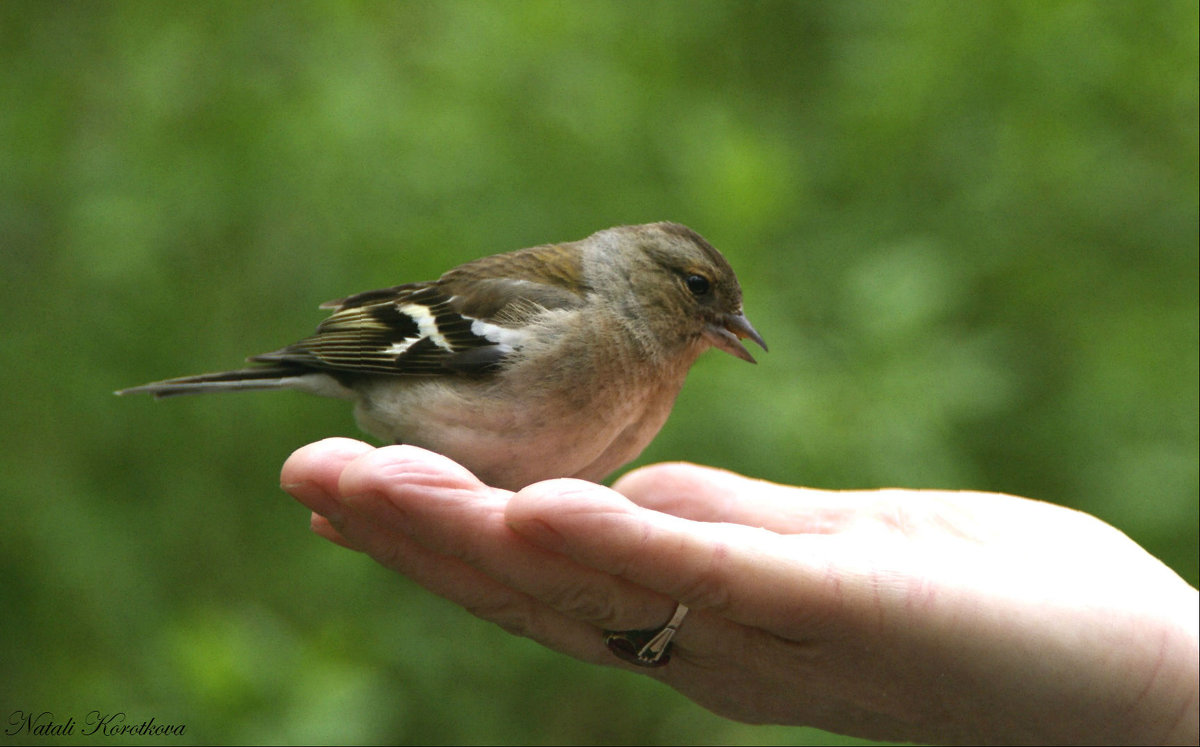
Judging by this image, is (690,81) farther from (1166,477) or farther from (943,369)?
(1166,477)

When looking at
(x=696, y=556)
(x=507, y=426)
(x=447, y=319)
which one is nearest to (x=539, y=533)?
(x=696, y=556)

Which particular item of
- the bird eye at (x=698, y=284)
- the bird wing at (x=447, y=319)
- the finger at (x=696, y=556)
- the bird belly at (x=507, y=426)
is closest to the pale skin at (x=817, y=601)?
the finger at (x=696, y=556)

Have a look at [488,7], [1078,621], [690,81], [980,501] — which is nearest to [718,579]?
[1078,621]

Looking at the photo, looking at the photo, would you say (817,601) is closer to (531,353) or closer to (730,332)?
(531,353)

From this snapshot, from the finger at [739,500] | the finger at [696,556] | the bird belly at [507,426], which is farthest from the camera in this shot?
the finger at [739,500]

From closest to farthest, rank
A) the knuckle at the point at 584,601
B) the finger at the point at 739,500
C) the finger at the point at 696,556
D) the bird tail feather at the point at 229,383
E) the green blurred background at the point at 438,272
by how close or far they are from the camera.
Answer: the finger at the point at 696,556 < the knuckle at the point at 584,601 < the bird tail feather at the point at 229,383 < the finger at the point at 739,500 < the green blurred background at the point at 438,272

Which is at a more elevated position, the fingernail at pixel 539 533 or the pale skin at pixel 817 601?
the fingernail at pixel 539 533

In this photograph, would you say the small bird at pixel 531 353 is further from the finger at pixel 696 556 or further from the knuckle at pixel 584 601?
the finger at pixel 696 556
